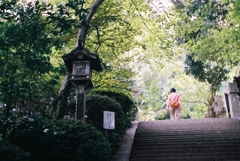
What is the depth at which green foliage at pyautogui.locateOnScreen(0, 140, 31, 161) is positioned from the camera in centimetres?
495

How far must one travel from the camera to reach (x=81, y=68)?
748cm

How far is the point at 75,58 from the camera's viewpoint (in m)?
7.55

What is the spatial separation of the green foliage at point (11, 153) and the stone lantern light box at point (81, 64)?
8.16 feet

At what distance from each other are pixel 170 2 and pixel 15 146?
12.1 m

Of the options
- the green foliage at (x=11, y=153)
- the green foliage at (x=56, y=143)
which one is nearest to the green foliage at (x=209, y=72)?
the green foliage at (x=56, y=143)

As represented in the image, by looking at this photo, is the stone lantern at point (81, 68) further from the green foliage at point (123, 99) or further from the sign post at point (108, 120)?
the green foliage at point (123, 99)

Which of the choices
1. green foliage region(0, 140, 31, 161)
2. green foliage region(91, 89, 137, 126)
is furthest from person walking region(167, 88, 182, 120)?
green foliage region(0, 140, 31, 161)

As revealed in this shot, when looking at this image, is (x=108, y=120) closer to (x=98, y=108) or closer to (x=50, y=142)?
(x=98, y=108)

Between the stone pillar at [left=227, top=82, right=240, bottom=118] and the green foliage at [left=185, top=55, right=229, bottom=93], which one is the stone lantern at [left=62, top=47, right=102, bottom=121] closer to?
the stone pillar at [left=227, top=82, right=240, bottom=118]

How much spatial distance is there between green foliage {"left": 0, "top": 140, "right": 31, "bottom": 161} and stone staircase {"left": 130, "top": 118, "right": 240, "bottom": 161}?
3006 millimetres

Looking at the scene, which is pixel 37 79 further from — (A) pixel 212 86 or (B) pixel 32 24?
(A) pixel 212 86

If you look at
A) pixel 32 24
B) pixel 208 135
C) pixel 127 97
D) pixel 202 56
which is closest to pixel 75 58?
pixel 32 24

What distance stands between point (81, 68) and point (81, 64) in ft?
0.37

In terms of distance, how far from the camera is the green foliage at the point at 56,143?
5.55 m
